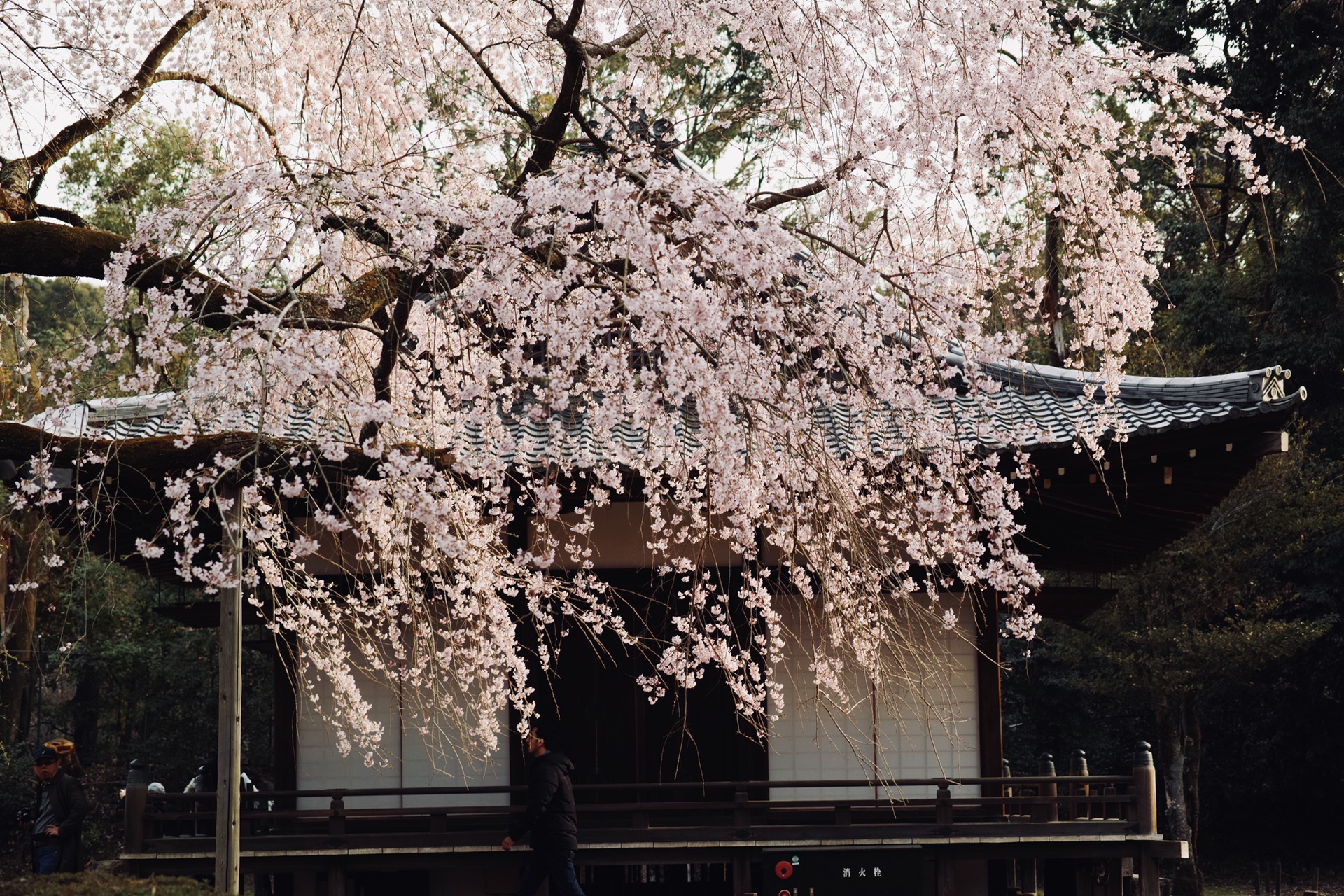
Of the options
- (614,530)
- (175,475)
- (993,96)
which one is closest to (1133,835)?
(614,530)

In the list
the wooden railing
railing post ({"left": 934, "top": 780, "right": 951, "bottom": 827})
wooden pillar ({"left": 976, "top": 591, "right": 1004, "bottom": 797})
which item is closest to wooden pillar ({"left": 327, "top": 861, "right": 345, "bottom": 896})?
the wooden railing

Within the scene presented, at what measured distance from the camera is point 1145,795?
26.9 ft

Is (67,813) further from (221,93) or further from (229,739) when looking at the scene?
(221,93)

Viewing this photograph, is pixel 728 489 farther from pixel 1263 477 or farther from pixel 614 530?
pixel 1263 477

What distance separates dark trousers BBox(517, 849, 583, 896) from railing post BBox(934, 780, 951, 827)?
2418 mm

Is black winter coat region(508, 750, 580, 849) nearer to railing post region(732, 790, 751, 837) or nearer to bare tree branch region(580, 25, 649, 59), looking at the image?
railing post region(732, 790, 751, 837)

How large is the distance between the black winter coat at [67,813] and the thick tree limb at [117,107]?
3403 millimetres

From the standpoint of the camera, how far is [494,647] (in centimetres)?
726

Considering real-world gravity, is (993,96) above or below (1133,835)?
above

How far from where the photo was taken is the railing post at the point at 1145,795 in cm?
816

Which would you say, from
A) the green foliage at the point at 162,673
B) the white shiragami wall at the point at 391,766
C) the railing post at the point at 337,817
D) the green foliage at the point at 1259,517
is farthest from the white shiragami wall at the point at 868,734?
the green foliage at the point at 162,673

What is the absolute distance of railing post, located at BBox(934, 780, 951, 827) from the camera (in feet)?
26.1

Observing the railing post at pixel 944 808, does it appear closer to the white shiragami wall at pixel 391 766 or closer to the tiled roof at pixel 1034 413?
the tiled roof at pixel 1034 413

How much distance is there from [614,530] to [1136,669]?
10963mm
